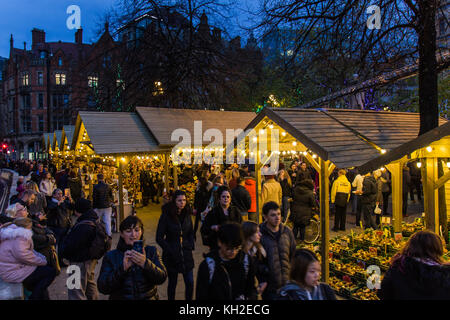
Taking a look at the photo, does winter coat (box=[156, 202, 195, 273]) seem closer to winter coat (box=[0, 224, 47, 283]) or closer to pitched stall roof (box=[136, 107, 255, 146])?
winter coat (box=[0, 224, 47, 283])

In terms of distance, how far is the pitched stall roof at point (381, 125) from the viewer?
270 inches

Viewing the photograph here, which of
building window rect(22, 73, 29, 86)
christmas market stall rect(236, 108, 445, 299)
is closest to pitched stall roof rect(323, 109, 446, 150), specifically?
christmas market stall rect(236, 108, 445, 299)

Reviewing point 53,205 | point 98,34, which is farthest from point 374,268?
point 98,34

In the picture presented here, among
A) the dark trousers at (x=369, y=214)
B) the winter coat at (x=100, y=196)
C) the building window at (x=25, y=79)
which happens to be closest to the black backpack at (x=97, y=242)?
the winter coat at (x=100, y=196)

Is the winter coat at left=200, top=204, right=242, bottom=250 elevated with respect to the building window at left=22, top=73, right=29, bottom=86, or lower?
lower

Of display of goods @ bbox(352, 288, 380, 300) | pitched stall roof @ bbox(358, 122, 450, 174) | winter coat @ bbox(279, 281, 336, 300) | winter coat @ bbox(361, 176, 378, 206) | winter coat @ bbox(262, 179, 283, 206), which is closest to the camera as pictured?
winter coat @ bbox(279, 281, 336, 300)

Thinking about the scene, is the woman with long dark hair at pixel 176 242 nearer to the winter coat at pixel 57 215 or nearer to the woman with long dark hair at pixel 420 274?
the woman with long dark hair at pixel 420 274

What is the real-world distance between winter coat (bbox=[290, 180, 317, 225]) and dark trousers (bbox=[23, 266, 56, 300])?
542cm

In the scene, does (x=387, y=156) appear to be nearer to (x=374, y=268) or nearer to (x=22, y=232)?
(x=374, y=268)

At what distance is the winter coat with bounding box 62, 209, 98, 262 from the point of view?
14.4 feet

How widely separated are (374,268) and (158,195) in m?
10.8

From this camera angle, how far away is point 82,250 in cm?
448
